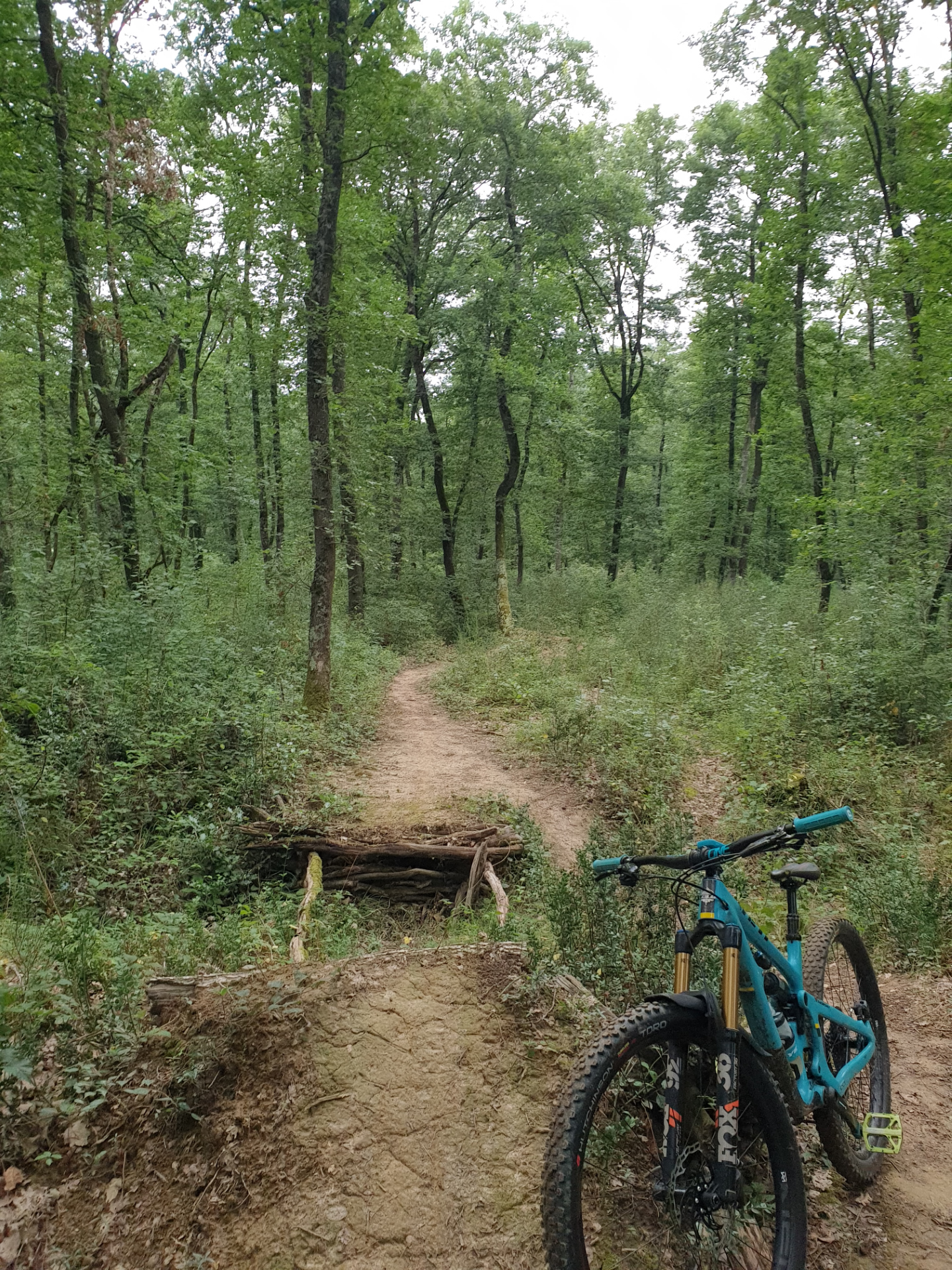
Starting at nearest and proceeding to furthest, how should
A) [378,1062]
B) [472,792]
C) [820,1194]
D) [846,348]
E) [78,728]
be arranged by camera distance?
[820,1194], [378,1062], [78,728], [472,792], [846,348]

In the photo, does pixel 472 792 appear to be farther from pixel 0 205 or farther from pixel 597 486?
pixel 597 486

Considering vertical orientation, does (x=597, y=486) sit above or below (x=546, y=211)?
below

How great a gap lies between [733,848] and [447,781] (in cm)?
660

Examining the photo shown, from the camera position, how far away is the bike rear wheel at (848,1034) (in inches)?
112

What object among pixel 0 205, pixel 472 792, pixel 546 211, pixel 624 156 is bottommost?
pixel 472 792

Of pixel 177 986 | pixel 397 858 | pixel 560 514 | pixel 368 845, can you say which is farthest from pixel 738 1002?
pixel 560 514

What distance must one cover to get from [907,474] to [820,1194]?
11153 millimetres

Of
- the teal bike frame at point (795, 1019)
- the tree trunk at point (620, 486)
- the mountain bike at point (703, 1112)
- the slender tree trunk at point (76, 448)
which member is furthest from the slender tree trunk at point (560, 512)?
the mountain bike at point (703, 1112)

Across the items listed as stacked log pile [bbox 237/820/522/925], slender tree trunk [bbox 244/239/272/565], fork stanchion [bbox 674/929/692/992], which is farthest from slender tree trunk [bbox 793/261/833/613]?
fork stanchion [bbox 674/929/692/992]

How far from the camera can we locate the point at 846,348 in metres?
19.4

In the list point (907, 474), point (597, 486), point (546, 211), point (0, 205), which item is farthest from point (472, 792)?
point (597, 486)

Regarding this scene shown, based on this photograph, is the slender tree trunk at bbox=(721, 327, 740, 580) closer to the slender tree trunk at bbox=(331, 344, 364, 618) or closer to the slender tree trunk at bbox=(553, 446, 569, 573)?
the slender tree trunk at bbox=(553, 446, 569, 573)

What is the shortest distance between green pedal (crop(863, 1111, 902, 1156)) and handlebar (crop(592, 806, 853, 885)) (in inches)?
62.2

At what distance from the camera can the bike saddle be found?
111 inches
